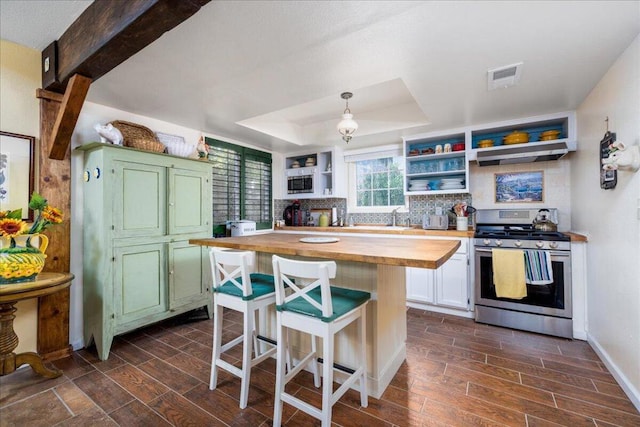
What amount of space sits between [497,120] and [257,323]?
10.9 feet

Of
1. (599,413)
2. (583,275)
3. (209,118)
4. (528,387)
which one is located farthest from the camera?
(209,118)

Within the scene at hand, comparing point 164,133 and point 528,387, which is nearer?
point 528,387

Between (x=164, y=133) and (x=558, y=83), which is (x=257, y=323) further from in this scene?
(x=558, y=83)

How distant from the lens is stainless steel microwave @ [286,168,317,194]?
176 inches

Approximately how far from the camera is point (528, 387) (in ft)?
6.18

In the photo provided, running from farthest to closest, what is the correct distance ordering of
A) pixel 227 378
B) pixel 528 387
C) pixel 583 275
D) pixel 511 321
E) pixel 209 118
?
pixel 209 118
pixel 511 321
pixel 583 275
pixel 227 378
pixel 528 387

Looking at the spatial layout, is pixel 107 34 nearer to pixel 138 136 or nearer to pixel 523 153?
pixel 138 136

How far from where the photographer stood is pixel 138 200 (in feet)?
8.43

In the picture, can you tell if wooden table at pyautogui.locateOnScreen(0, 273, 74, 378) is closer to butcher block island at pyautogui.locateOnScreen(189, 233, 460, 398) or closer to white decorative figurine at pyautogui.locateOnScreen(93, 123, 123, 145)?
butcher block island at pyautogui.locateOnScreen(189, 233, 460, 398)

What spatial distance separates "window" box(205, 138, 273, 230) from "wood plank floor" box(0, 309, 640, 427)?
1.89 m

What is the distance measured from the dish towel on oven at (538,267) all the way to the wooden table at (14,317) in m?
3.90

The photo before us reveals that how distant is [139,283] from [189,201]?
0.92m

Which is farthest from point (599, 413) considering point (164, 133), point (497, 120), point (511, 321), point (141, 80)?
point (164, 133)

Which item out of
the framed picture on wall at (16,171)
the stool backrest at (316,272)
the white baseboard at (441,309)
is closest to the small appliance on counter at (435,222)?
the white baseboard at (441,309)
